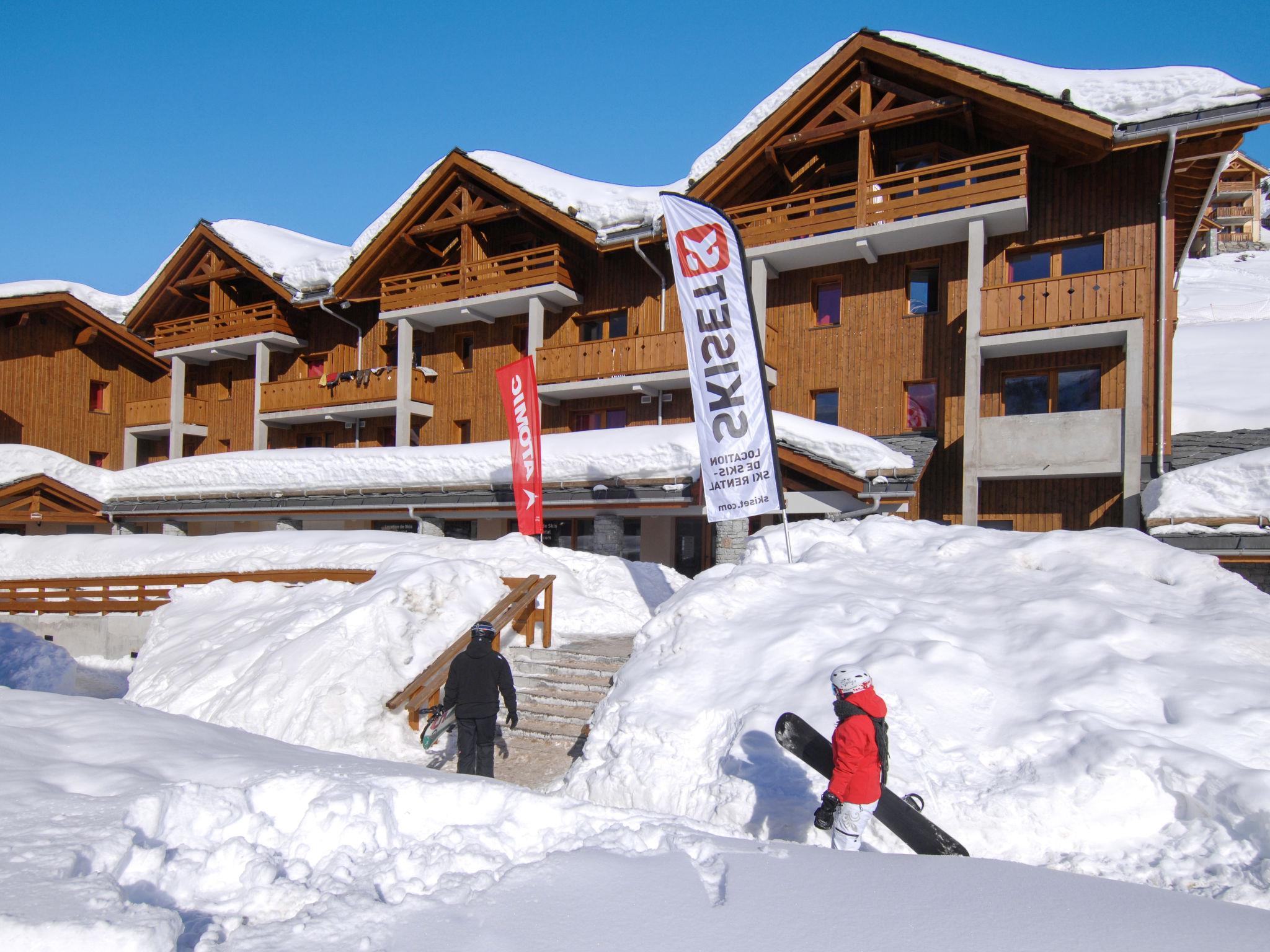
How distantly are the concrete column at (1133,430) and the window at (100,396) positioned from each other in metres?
34.4

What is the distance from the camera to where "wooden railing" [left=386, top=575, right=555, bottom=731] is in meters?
9.06

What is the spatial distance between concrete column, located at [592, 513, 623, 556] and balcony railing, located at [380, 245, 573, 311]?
801 centimetres

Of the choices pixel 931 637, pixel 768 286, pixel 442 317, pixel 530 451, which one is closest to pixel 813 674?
pixel 931 637

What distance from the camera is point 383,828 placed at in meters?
3.89

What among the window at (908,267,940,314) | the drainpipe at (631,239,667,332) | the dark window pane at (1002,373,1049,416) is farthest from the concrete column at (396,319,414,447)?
the dark window pane at (1002,373,1049,416)

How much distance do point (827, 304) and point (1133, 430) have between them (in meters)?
7.37

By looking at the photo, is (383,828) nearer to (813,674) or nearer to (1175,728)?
(813,674)

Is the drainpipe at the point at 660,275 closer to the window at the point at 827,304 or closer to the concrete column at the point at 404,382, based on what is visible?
the window at the point at 827,304

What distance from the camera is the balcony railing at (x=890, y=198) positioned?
661 inches

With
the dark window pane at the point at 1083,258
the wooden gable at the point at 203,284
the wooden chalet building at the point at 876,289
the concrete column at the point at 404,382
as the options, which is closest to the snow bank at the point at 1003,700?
the wooden chalet building at the point at 876,289

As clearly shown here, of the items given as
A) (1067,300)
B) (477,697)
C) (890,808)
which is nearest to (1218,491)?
(1067,300)

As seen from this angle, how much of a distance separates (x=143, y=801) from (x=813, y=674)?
5.45 m

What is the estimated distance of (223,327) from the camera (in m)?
29.2

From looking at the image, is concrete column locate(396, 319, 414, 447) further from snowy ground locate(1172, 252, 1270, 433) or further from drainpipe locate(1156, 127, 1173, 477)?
snowy ground locate(1172, 252, 1270, 433)
